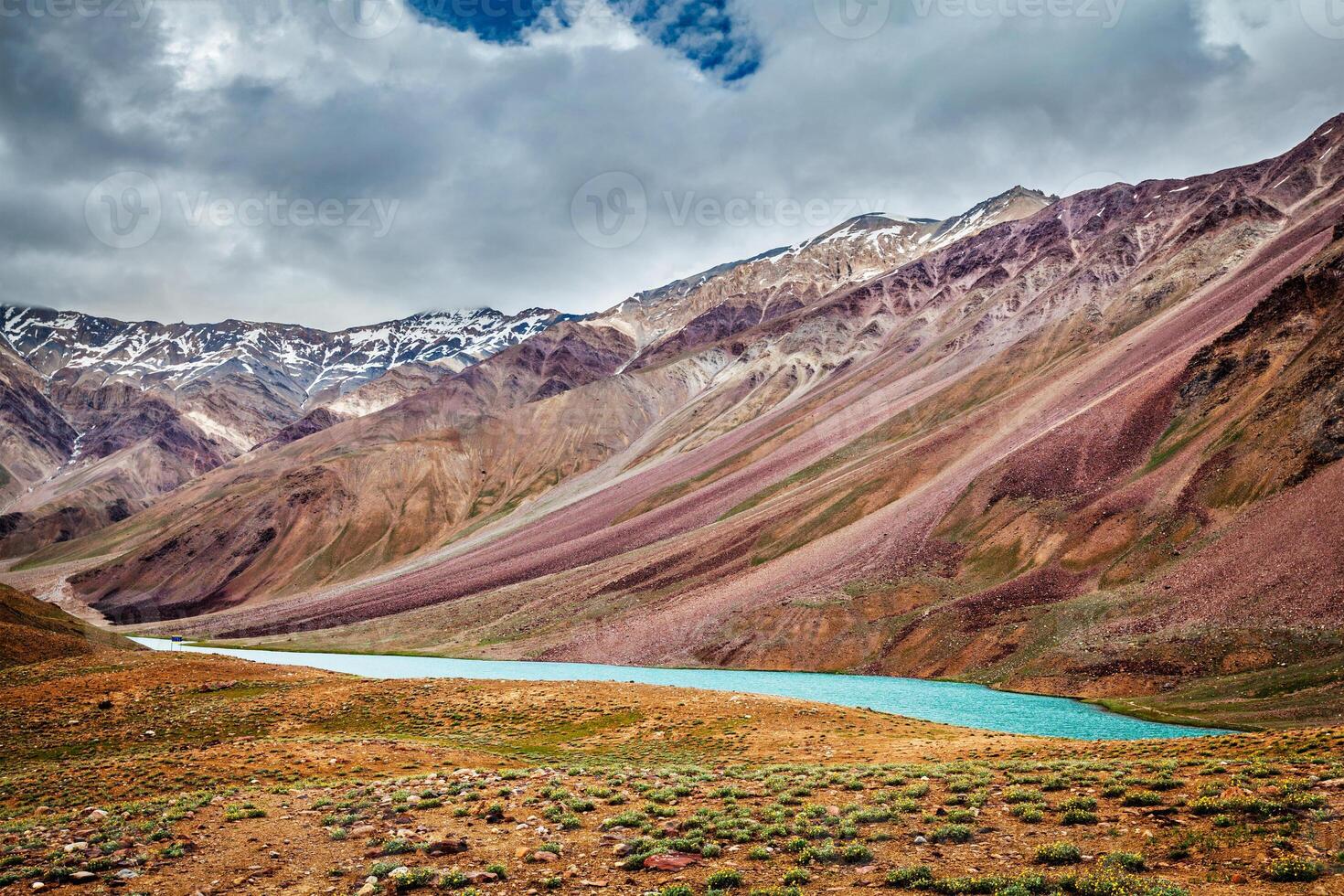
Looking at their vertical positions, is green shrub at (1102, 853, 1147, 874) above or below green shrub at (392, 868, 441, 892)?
above

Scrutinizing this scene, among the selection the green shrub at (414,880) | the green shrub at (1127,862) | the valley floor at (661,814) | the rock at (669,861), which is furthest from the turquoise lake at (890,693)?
the green shrub at (414,880)

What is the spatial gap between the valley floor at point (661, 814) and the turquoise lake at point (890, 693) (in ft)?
52.1

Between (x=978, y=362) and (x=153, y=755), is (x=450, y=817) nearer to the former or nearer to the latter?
(x=153, y=755)

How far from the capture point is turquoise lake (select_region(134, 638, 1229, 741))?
142 feet

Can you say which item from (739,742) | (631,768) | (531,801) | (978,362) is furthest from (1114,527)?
(978,362)

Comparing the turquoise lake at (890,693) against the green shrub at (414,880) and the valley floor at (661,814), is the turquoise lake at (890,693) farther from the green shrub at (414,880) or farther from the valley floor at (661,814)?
the green shrub at (414,880)

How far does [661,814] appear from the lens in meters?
17.5

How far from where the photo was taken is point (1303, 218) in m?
137

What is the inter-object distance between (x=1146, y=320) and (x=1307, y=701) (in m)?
111

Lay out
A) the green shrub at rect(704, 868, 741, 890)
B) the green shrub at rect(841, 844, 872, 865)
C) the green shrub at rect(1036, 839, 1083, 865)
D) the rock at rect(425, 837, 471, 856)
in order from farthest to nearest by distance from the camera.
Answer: the rock at rect(425, 837, 471, 856)
the green shrub at rect(841, 844, 872, 865)
the green shrub at rect(704, 868, 741, 890)
the green shrub at rect(1036, 839, 1083, 865)

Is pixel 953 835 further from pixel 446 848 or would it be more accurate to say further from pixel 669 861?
pixel 446 848

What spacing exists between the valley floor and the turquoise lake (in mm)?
15867

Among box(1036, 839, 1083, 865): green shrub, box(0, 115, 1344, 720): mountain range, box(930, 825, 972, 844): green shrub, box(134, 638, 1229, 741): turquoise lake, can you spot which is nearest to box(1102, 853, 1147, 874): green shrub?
box(1036, 839, 1083, 865): green shrub

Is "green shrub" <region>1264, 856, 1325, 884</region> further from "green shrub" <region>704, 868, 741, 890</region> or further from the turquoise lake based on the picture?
the turquoise lake
